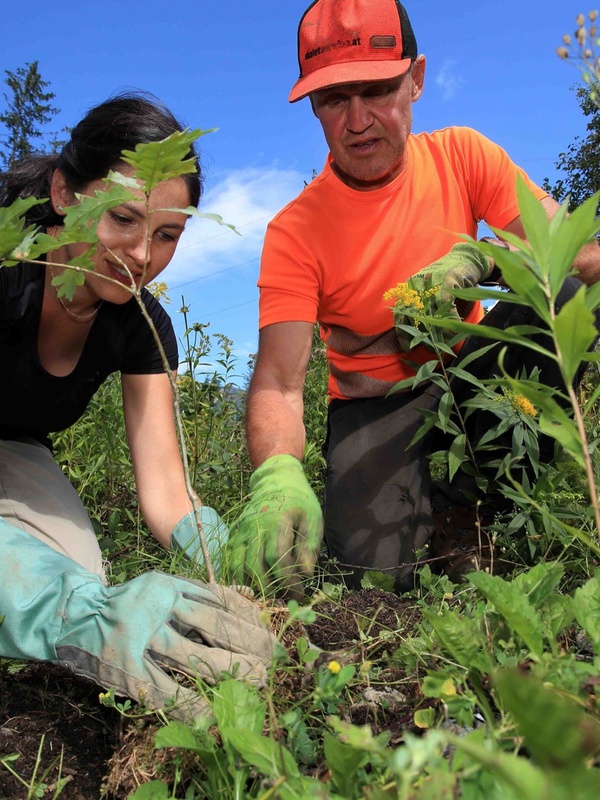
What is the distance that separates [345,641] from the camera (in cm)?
154

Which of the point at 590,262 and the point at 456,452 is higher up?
the point at 590,262

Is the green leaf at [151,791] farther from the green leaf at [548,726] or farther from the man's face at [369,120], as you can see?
the man's face at [369,120]

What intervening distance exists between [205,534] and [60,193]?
3.81ft

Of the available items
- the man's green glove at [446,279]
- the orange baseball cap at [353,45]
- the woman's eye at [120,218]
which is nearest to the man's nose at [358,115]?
the orange baseball cap at [353,45]

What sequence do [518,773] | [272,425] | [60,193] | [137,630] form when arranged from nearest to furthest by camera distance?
1. [518,773]
2. [137,630]
3. [60,193]
4. [272,425]

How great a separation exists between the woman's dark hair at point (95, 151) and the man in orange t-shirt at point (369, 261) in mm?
560

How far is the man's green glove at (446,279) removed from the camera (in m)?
2.19

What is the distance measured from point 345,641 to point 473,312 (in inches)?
68.7

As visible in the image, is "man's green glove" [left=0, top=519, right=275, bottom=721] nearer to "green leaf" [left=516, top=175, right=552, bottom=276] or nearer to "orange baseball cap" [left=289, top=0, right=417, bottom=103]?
"green leaf" [left=516, top=175, right=552, bottom=276]

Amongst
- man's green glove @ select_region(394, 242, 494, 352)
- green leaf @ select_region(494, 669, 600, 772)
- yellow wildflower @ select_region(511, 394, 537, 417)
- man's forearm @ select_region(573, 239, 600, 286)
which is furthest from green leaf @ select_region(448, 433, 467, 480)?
green leaf @ select_region(494, 669, 600, 772)

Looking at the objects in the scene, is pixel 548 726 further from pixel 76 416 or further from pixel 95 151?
pixel 76 416

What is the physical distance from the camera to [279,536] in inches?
74.4

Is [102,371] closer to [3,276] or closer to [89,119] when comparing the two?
[3,276]

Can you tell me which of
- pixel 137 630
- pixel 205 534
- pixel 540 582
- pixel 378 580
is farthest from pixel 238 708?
pixel 378 580
